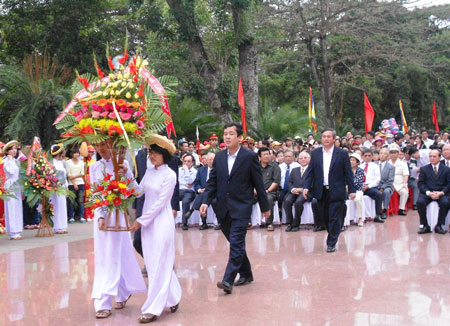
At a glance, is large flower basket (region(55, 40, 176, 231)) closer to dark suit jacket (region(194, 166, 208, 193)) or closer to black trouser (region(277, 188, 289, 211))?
black trouser (region(277, 188, 289, 211))

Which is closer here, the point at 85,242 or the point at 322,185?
the point at 322,185

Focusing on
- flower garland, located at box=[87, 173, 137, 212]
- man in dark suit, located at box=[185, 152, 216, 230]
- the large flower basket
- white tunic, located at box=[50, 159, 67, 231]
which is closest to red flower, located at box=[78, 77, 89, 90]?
the large flower basket

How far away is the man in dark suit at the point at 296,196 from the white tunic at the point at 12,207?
217 inches

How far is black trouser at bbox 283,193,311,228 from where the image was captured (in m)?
13.1

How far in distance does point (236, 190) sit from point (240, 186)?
0.07 meters

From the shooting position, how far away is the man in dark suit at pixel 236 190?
24.5ft

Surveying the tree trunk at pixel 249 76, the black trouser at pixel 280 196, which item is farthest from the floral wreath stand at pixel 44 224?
the tree trunk at pixel 249 76

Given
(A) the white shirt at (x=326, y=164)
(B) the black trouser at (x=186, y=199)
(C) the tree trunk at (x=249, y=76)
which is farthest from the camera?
(C) the tree trunk at (x=249, y=76)

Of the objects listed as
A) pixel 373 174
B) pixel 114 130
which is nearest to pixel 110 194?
pixel 114 130

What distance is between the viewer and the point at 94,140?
6184 mm

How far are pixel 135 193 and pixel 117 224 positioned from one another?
0.37 metres

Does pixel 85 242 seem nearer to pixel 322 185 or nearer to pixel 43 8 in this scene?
pixel 322 185

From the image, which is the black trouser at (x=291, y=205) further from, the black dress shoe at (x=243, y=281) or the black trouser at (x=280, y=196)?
the black dress shoe at (x=243, y=281)

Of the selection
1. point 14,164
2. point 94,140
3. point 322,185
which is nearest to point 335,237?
point 322,185
